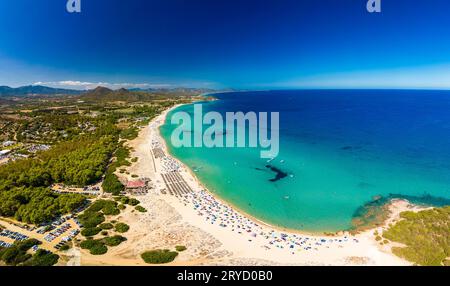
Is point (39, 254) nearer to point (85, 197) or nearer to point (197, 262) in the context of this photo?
point (85, 197)

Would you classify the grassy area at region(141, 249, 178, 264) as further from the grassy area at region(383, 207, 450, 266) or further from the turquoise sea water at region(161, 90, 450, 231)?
the grassy area at region(383, 207, 450, 266)

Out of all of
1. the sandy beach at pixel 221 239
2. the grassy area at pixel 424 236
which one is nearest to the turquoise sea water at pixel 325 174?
the sandy beach at pixel 221 239

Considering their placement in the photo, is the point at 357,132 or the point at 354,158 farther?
the point at 357,132

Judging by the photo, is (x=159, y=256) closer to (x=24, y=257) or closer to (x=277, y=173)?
(x=24, y=257)

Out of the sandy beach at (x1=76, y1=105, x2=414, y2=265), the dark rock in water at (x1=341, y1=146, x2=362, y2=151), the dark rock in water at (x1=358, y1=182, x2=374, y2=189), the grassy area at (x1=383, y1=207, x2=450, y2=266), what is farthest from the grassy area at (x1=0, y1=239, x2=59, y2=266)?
the dark rock in water at (x1=341, y1=146, x2=362, y2=151)

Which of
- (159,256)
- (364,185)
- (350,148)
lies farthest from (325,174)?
(159,256)

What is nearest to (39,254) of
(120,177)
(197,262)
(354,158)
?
(197,262)

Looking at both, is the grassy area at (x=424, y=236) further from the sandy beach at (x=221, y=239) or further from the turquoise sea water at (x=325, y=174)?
the turquoise sea water at (x=325, y=174)
